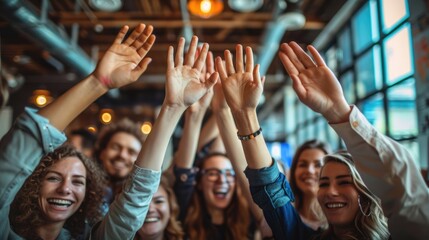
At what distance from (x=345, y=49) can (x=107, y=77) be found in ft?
15.0

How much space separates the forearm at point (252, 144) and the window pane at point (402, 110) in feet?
8.32

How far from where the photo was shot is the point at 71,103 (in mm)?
1199

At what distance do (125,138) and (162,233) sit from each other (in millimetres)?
929

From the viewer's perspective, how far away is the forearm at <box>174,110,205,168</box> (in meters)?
2.15

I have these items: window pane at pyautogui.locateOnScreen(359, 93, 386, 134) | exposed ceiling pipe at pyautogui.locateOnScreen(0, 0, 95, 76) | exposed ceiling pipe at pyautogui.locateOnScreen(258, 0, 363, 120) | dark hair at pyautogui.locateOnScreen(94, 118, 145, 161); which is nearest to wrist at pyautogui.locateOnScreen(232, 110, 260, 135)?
dark hair at pyautogui.locateOnScreen(94, 118, 145, 161)

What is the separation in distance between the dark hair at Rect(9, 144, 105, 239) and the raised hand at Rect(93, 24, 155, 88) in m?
0.52

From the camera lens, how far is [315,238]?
1577 millimetres

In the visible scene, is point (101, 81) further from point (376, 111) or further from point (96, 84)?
point (376, 111)

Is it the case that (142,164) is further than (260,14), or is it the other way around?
(260,14)

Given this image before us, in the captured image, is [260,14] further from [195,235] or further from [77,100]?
[77,100]

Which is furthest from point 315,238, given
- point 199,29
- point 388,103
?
point 199,29

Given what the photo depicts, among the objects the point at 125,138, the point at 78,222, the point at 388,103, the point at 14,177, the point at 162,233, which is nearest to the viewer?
the point at 14,177

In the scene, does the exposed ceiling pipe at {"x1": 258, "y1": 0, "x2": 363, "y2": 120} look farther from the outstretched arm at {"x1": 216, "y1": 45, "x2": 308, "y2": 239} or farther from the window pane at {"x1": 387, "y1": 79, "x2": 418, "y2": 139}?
the outstretched arm at {"x1": 216, "y1": 45, "x2": 308, "y2": 239}

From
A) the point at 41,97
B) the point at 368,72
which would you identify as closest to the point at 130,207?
the point at 368,72
